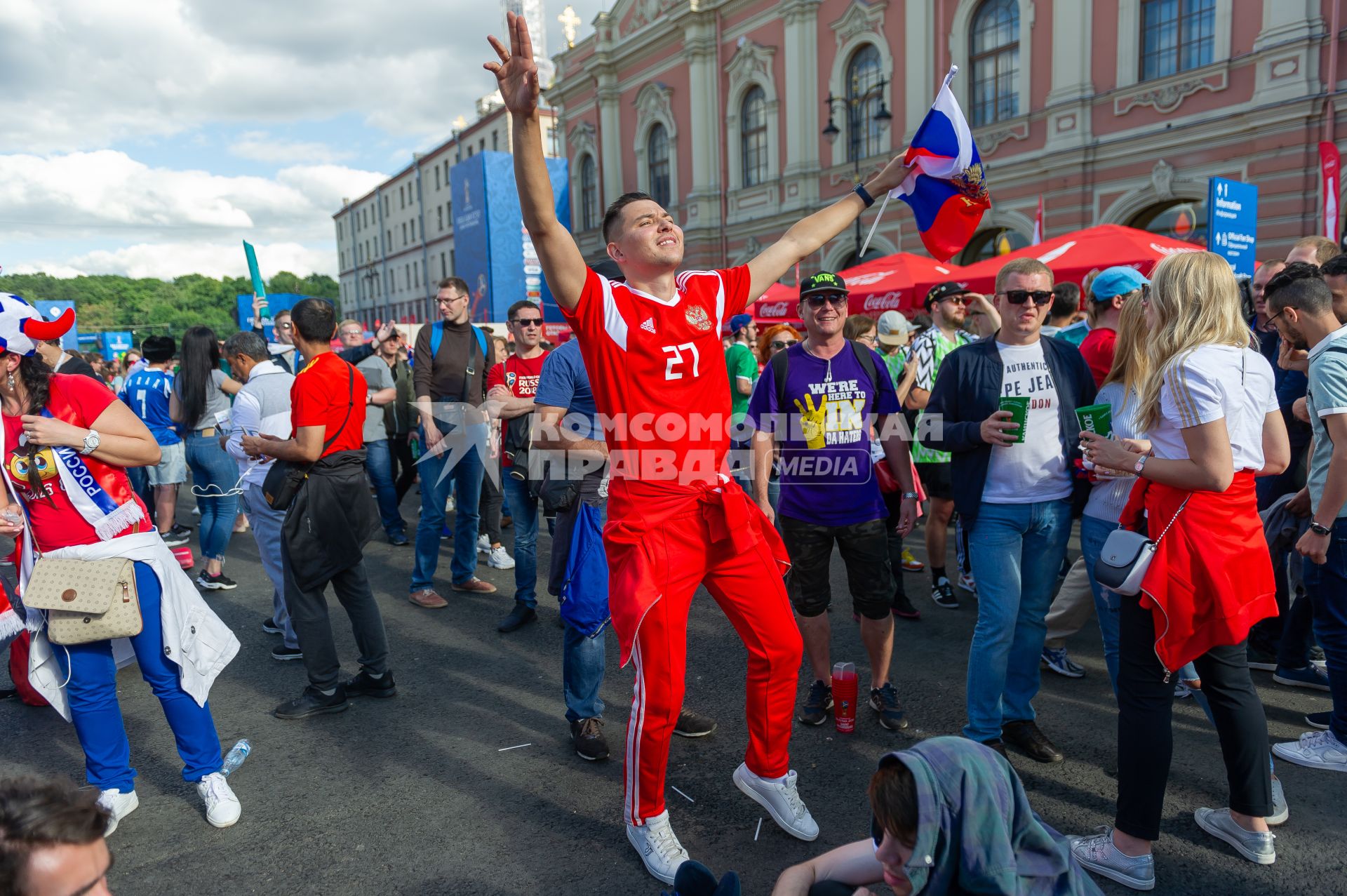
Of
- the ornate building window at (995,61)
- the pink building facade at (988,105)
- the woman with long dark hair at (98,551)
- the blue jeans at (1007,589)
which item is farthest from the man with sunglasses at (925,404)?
the ornate building window at (995,61)

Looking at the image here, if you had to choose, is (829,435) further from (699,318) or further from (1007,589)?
(699,318)

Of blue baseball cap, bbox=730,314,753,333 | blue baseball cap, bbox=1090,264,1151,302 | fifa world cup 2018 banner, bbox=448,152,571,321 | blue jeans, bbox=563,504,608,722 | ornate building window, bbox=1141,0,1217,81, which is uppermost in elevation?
ornate building window, bbox=1141,0,1217,81

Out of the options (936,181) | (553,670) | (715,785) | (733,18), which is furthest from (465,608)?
(733,18)

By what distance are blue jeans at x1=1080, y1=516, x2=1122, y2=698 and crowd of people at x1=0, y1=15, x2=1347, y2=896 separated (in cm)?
2

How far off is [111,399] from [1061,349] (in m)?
3.76

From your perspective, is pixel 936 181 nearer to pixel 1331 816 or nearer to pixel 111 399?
pixel 1331 816

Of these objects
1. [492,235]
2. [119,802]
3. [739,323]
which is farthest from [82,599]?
[492,235]

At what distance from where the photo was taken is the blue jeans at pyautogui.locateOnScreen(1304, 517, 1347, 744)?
3.27 m

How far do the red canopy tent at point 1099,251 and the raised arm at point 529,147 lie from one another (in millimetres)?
6909

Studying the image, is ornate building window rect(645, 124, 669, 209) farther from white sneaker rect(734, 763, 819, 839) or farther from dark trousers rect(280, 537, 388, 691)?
white sneaker rect(734, 763, 819, 839)

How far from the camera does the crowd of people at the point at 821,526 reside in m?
2.45

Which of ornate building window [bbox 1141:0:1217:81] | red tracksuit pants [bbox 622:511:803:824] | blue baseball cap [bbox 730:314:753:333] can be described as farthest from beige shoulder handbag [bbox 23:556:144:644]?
ornate building window [bbox 1141:0:1217:81]

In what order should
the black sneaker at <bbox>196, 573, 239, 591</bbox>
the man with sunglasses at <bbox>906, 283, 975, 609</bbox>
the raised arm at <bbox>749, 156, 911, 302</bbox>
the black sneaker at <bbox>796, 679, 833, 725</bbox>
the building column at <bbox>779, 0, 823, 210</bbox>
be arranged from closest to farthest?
the raised arm at <bbox>749, 156, 911, 302</bbox> < the black sneaker at <bbox>796, 679, 833, 725</bbox> < the man with sunglasses at <bbox>906, 283, 975, 609</bbox> < the black sneaker at <bbox>196, 573, 239, 591</bbox> < the building column at <bbox>779, 0, 823, 210</bbox>

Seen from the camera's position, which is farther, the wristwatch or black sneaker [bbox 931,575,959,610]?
black sneaker [bbox 931,575,959,610]
